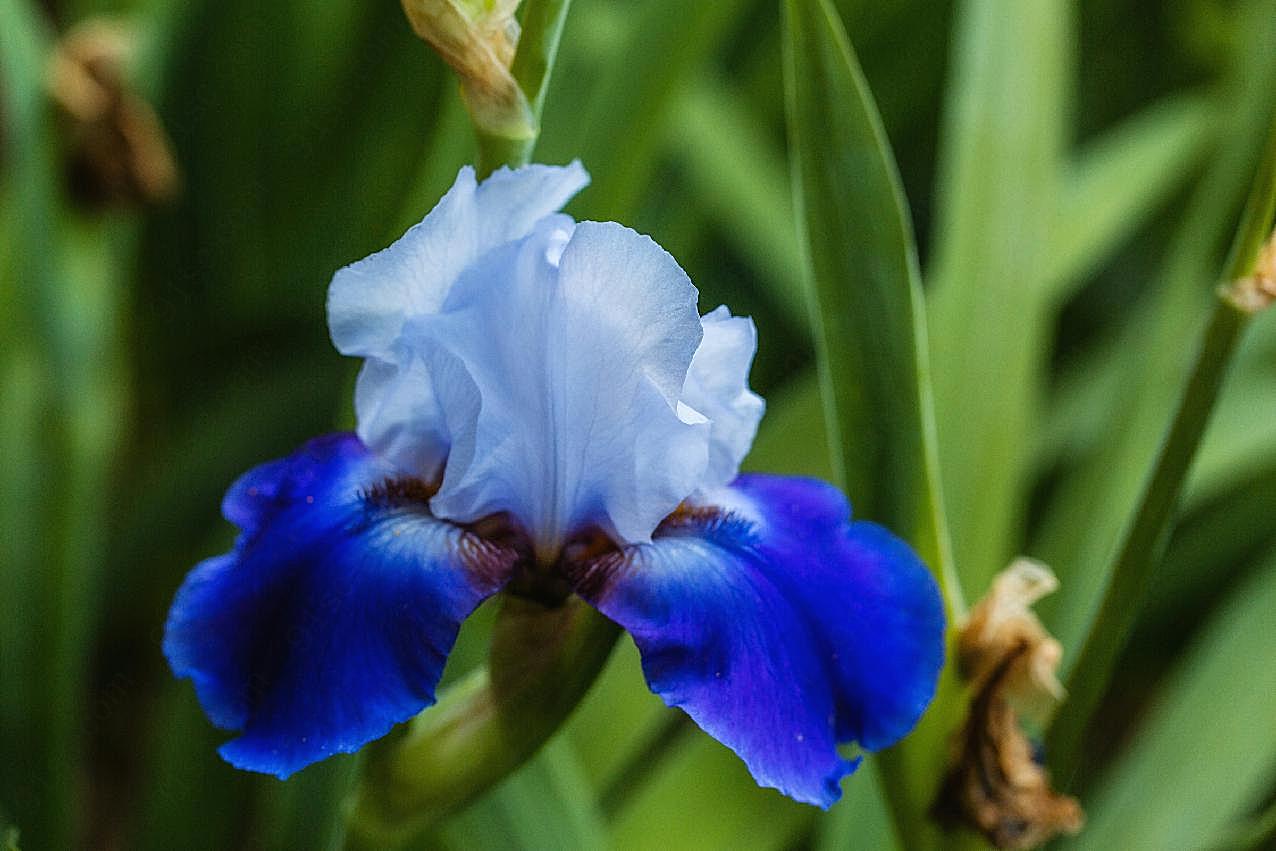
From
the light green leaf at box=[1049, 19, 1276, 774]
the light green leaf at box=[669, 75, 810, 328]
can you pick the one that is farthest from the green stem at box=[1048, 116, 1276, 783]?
the light green leaf at box=[669, 75, 810, 328]

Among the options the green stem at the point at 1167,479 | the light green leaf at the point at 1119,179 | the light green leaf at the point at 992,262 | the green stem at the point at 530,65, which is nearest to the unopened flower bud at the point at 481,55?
the green stem at the point at 530,65

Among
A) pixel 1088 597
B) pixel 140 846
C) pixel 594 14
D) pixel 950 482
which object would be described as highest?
pixel 594 14

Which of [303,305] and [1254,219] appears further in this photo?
[303,305]

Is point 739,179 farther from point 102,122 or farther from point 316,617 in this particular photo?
point 316,617

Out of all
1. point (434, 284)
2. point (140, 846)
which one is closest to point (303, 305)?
point (140, 846)

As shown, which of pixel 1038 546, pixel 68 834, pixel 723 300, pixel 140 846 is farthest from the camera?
pixel 723 300

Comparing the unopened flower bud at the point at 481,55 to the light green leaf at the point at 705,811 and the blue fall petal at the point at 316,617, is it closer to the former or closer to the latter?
the blue fall petal at the point at 316,617

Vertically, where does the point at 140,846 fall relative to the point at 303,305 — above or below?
below

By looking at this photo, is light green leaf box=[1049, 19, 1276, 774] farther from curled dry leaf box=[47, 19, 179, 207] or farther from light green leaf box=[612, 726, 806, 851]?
curled dry leaf box=[47, 19, 179, 207]

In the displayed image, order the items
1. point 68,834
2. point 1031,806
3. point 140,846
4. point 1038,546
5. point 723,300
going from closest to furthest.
Result: point 1031,806
point 68,834
point 140,846
point 1038,546
point 723,300

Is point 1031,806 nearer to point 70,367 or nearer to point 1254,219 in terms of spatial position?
point 1254,219
